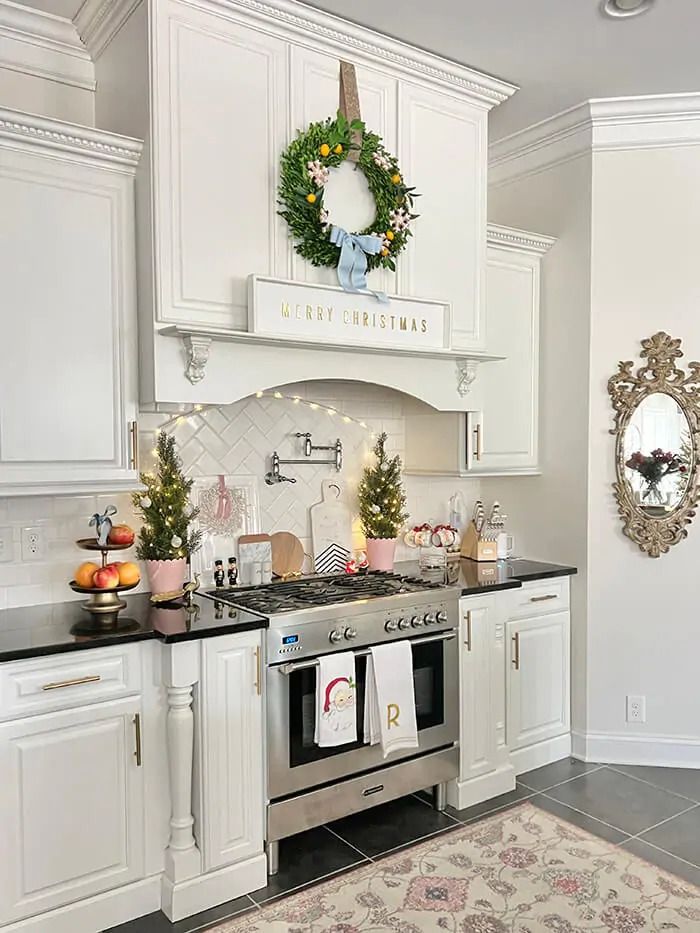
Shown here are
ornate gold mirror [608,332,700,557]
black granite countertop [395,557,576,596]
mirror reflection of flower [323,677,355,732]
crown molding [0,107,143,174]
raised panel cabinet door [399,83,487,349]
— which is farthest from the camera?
ornate gold mirror [608,332,700,557]

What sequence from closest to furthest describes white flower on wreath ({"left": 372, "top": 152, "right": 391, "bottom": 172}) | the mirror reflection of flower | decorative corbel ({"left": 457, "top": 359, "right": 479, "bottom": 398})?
the mirror reflection of flower, white flower on wreath ({"left": 372, "top": 152, "right": 391, "bottom": 172}), decorative corbel ({"left": 457, "top": 359, "right": 479, "bottom": 398})

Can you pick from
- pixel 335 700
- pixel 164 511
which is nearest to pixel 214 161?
pixel 164 511

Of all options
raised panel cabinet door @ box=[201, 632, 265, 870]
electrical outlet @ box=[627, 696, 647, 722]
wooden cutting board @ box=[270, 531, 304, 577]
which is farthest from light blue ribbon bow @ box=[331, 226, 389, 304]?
electrical outlet @ box=[627, 696, 647, 722]

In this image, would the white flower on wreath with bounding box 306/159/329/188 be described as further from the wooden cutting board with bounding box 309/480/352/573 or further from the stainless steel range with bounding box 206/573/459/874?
the stainless steel range with bounding box 206/573/459/874

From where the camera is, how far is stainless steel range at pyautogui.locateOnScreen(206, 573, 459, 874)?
2836mm

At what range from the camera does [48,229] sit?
2.63 meters

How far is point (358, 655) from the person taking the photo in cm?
301

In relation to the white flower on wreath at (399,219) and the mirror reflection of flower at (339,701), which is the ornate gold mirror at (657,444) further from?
the mirror reflection of flower at (339,701)

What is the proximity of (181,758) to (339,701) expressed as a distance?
61 cm

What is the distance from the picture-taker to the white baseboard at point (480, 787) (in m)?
3.37

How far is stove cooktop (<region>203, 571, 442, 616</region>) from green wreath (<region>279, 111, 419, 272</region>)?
4.29 feet

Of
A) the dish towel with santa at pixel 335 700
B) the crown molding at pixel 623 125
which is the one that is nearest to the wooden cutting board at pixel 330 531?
the dish towel with santa at pixel 335 700

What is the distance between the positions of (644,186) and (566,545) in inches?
70.4

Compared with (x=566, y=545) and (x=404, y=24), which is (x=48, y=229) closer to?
(x=404, y=24)
